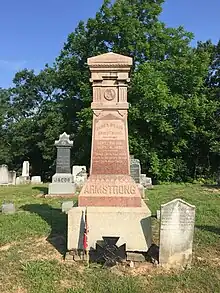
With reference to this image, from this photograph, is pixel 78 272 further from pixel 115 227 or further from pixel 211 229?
pixel 211 229

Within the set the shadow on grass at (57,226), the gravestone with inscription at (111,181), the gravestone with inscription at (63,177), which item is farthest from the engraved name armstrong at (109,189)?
the gravestone with inscription at (63,177)

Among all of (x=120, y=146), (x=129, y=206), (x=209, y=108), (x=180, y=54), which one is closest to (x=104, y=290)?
(x=129, y=206)

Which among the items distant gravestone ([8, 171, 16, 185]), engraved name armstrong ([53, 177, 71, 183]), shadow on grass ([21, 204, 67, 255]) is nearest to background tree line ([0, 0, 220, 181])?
distant gravestone ([8, 171, 16, 185])

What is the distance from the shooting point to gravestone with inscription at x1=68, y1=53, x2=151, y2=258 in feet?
18.6

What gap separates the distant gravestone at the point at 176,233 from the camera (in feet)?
17.4

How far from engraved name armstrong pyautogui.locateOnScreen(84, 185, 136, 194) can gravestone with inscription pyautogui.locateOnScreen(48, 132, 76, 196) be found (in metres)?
8.06

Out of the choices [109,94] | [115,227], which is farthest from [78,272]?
[109,94]

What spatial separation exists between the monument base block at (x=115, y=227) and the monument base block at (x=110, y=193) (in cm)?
23

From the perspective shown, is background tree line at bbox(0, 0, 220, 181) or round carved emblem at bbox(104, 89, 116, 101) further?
background tree line at bbox(0, 0, 220, 181)

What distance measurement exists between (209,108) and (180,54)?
513 centimetres

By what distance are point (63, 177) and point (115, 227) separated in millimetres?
9145

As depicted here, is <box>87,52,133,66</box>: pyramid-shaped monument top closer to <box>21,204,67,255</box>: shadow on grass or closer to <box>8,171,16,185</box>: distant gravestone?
<box>21,204,67,255</box>: shadow on grass

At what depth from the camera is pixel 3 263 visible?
534 cm

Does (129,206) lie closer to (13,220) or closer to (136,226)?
(136,226)
